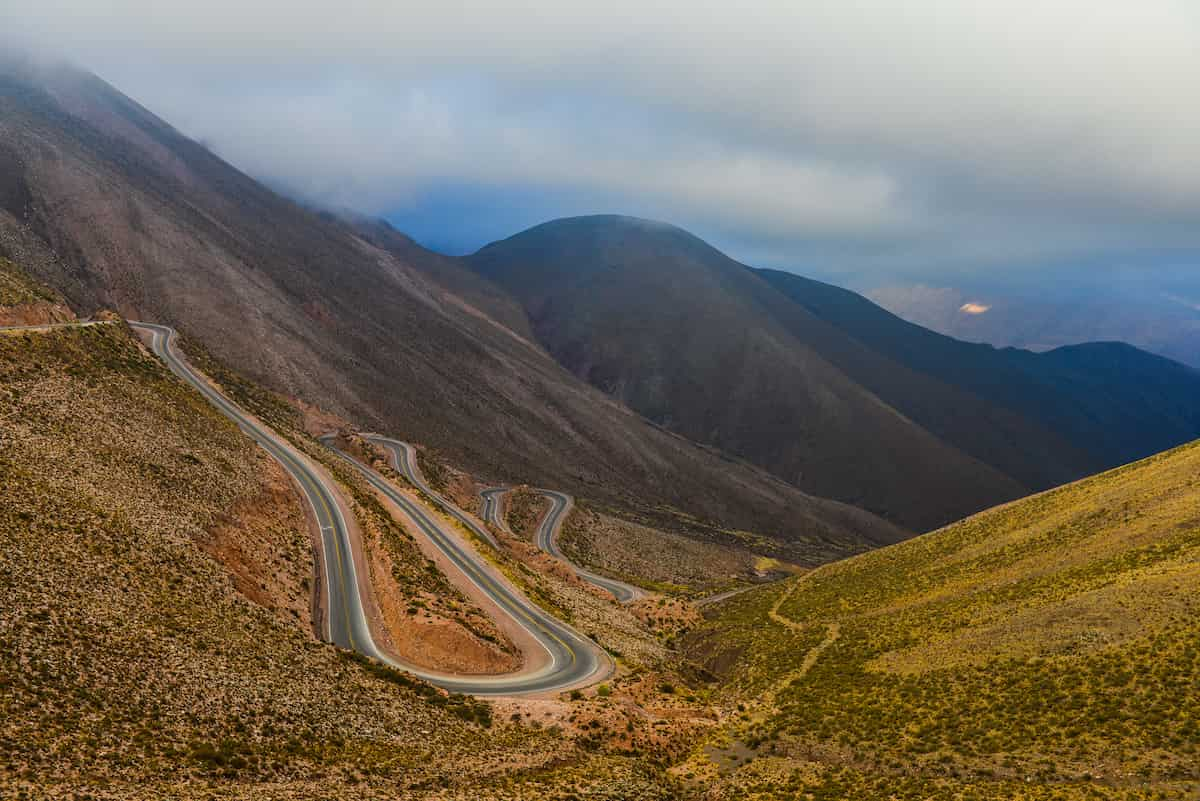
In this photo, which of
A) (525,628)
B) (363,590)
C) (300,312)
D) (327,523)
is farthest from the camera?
(300,312)

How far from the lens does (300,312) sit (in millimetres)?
134625

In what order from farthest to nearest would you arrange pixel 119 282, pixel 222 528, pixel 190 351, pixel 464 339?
pixel 464 339
pixel 119 282
pixel 190 351
pixel 222 528

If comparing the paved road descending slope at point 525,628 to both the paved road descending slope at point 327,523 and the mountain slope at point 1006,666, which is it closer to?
the paved road descending slope at point 327,523

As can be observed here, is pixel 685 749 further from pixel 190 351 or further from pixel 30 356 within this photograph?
pixel 190 351

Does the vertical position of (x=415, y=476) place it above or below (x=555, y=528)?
above

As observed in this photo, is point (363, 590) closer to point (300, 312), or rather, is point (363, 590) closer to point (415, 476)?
point (415, 476)

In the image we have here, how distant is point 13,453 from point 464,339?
473 ft

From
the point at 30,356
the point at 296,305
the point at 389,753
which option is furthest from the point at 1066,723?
the point at 296,305

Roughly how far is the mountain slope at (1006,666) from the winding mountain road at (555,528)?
22.3 metres

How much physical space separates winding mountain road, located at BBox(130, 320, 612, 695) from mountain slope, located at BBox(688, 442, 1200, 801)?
9.32 meters

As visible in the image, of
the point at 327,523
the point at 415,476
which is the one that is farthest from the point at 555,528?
the point at 327,523

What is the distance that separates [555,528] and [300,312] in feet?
242

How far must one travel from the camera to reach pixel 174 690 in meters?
23.5

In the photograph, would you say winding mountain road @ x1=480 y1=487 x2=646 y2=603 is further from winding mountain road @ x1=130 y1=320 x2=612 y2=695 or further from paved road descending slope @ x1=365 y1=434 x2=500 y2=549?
winding mountain road @ x1=130 y1=320 x2=612 y2=695
